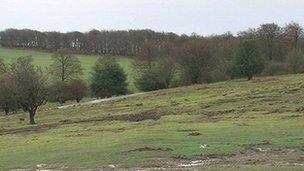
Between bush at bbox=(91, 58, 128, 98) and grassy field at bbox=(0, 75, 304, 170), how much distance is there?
4527 cm

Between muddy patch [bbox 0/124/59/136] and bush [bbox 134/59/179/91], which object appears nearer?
muddy patch [bbox 0/124/59/136]

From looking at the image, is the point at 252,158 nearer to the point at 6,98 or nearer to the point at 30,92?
the point at 30,92

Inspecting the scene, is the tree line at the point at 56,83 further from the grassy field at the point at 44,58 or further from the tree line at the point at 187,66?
the grassy field at the point at 44,58

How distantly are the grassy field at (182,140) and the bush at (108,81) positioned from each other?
4527 cm

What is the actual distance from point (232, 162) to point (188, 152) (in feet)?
11.5

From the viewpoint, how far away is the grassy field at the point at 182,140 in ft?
74.2

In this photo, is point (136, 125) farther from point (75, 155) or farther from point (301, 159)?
point (301, 159)

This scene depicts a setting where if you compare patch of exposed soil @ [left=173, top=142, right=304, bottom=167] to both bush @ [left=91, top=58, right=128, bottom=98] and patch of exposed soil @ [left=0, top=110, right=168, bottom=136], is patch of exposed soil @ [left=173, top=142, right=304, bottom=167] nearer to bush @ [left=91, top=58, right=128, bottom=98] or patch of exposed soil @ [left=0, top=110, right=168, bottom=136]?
patch of exposed soil @ [left=0, top=110, right=168, bottom=136]

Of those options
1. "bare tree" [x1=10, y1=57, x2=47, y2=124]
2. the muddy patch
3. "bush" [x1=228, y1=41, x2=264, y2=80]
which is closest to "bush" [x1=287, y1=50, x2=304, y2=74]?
"bush" [x1=228, y1=41, x2=264, y2=80]

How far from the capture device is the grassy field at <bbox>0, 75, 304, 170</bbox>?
74.2ft

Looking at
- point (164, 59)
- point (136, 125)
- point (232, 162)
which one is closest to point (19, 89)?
point (136, 125)

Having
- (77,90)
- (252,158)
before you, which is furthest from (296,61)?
(252,158)

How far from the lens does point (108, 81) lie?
3799 inches

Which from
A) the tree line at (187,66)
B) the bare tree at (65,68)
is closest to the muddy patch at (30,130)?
the tree line at (187,66)
